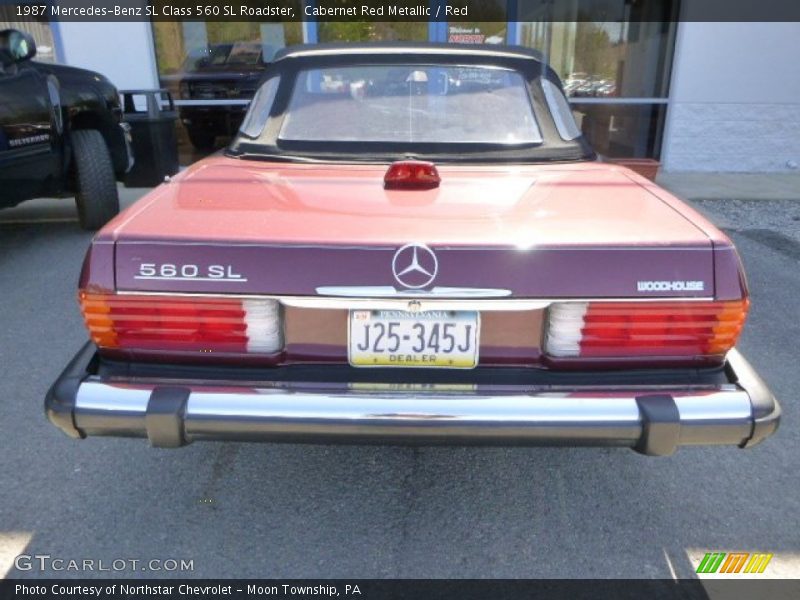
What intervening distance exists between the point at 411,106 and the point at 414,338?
4.58 feet

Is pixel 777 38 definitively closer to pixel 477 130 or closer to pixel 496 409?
pixel 477 130

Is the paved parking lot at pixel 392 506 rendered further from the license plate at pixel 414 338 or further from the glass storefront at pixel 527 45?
the glass storefront at pixel 527 45

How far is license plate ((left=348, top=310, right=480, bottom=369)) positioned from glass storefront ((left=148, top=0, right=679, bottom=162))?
24.0 feet

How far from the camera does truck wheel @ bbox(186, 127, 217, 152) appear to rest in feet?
29.4

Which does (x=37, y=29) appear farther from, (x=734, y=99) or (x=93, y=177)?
(x=734, y=99)

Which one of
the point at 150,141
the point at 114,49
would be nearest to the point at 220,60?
the point at 114,49

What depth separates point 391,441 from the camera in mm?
1795

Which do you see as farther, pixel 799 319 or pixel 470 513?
pixel 799 319

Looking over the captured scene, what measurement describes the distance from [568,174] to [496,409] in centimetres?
113

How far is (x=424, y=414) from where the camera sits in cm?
174

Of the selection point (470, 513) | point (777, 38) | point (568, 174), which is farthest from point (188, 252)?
point (777, 38)

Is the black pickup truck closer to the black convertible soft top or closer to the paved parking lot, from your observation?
the paved parking lot

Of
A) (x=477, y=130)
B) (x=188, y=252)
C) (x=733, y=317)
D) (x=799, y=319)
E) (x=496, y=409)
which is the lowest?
(x=799, y=319)

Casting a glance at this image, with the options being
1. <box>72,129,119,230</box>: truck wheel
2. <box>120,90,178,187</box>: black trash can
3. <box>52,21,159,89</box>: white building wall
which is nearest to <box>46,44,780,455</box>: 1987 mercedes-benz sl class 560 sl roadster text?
<box>72,129,119,230</box>: truck wheel
